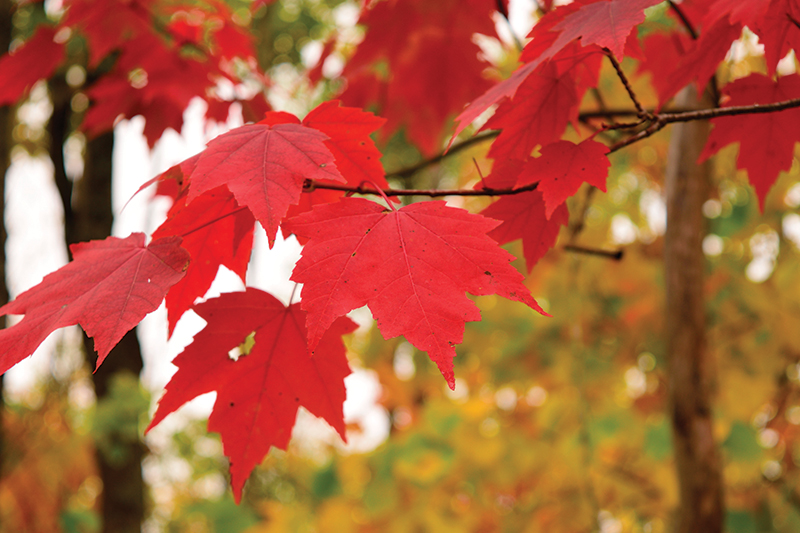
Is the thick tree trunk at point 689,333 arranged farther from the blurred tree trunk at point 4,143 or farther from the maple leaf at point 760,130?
the blurred tree trunk at point 4,143

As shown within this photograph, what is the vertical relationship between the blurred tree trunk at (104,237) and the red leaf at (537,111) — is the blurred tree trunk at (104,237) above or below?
below

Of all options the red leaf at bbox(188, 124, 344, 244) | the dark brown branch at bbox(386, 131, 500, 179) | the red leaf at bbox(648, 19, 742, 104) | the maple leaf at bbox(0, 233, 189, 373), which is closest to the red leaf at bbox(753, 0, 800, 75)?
the red leaf at bbox(648, 19, 742, 104)

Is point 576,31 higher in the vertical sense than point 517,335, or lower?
higher

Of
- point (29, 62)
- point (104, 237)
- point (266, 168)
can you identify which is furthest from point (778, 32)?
point (104, 237)

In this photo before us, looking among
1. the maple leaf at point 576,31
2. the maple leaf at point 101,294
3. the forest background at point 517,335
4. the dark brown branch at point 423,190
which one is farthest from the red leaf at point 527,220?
the forest background at point 517,335

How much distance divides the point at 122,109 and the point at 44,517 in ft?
13.2

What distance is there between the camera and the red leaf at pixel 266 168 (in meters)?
0.62

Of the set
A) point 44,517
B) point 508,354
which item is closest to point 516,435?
point 508,354

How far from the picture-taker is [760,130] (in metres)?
0.94

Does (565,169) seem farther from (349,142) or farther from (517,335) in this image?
(517,335)

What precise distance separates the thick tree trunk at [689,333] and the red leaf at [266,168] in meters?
1.28

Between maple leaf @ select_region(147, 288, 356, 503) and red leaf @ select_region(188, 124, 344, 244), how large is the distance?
211 millimetres

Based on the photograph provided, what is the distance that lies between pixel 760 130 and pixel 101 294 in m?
1.04

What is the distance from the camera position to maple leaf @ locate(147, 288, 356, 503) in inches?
30.4
